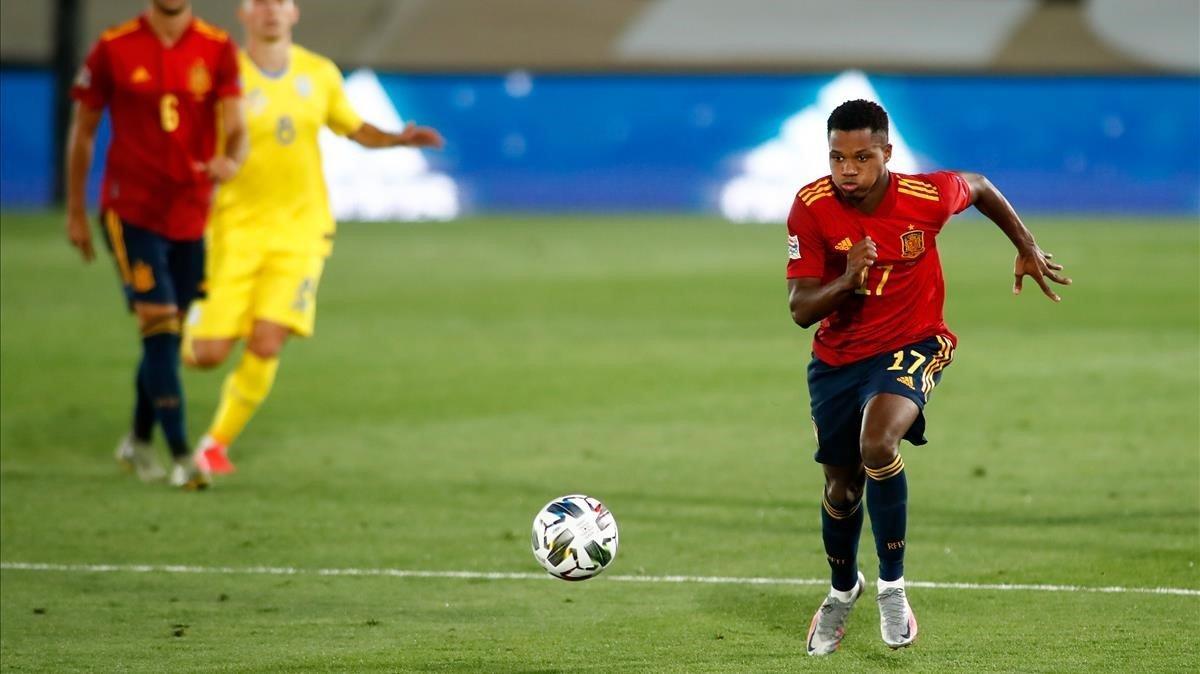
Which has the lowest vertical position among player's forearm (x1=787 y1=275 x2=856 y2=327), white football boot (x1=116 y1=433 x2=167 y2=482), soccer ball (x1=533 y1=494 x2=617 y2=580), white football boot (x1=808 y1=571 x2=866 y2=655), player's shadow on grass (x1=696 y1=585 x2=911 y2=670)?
white football boot (x1=116 y1=433 x2=167 y2=482)

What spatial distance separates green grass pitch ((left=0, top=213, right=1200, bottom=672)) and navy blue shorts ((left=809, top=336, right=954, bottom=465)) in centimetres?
63

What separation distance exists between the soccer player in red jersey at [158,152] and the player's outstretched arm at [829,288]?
3.64 meters

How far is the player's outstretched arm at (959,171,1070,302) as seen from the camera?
19.3 ft

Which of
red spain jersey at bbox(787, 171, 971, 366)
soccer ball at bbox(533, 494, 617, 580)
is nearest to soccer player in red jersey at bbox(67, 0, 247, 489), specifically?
soccer ball at bbox(533, 494, 617, 580)

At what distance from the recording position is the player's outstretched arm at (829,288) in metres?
5.31

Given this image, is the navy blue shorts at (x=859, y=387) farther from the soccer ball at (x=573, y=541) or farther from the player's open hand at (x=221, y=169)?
the player's open hand at (x=221, y=169)

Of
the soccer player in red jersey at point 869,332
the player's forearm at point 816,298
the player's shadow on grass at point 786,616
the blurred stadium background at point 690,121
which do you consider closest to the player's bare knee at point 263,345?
the player's shadow on grass at point 786,616

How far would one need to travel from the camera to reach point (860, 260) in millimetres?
5309

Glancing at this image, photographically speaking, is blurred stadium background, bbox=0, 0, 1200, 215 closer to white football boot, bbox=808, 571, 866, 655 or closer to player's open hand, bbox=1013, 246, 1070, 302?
player's open hand, bbox=1013, 246, 1070, 302

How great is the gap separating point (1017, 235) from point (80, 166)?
4.58 metres

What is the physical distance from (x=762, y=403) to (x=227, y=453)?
3.25m

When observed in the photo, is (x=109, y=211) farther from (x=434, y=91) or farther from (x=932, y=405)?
(x=434, y=91)

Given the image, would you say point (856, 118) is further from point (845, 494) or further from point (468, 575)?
point (468, 575)

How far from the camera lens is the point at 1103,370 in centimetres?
1197
